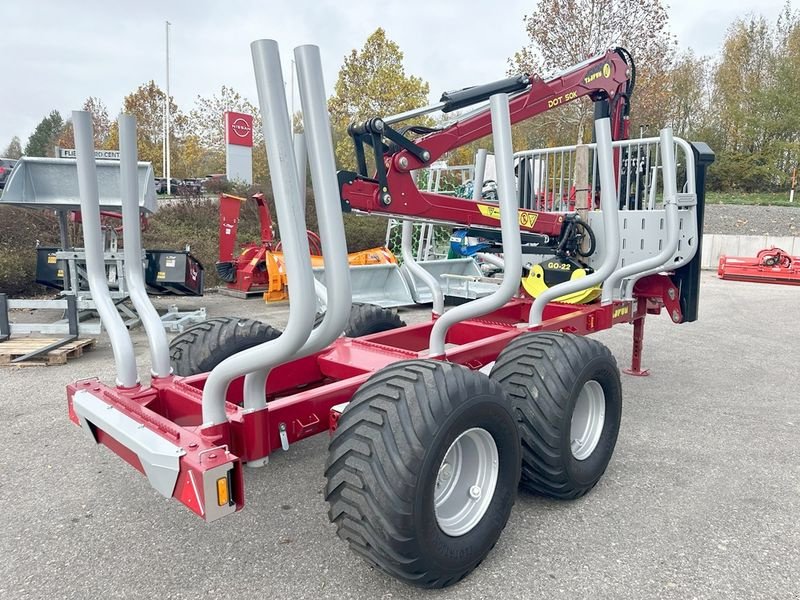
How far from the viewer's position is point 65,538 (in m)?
2.90

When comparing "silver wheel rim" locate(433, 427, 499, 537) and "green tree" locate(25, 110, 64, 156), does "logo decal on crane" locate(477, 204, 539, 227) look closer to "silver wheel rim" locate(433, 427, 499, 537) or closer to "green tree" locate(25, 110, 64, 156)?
"silver wheel rim" locate(433, 427, 499, 537)

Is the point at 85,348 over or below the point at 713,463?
over

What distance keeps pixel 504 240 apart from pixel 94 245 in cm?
217

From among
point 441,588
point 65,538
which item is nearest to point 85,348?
point 65,538

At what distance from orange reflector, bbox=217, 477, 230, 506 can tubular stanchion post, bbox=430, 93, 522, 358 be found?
145 centimetres

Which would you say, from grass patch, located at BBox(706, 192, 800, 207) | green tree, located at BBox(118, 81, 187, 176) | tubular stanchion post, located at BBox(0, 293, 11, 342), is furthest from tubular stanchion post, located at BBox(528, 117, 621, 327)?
green tree, located at BBox(118, 81, 187, 176)

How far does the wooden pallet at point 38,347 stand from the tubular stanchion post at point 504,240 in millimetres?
4739

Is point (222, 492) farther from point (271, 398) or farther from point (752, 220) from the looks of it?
point (752, 220)

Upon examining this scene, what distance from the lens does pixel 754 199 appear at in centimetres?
2673

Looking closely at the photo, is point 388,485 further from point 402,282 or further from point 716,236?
point 716,236

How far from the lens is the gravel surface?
19266 mm

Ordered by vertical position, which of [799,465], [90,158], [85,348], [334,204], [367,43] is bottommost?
[799,465]

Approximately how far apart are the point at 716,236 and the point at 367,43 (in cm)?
1327

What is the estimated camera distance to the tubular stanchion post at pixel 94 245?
2860 mm
